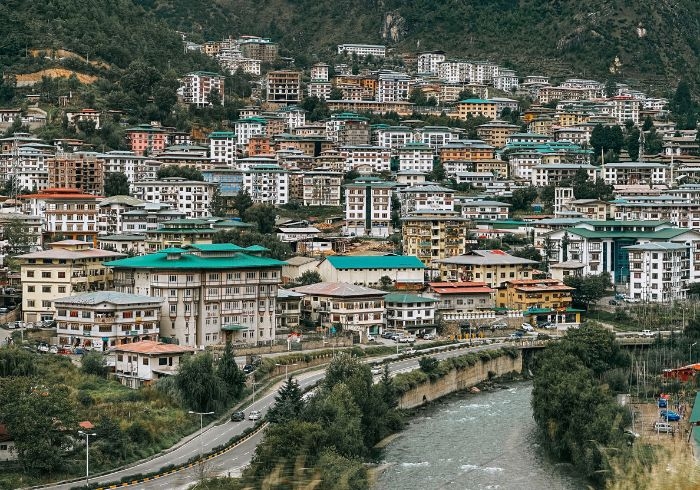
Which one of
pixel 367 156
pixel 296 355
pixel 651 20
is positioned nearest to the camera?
pixel 296 355

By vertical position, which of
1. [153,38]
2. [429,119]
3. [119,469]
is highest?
[153,38]

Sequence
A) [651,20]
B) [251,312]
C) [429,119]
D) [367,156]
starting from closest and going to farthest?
[251,312]
[367,156]
[429,119]
[651,20]

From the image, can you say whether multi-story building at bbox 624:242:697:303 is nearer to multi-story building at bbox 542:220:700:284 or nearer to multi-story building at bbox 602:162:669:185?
multi-story building at bbox 542:220:700:284

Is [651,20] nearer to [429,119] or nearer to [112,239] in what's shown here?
[429,119]

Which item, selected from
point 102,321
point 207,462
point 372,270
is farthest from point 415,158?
point 207,462

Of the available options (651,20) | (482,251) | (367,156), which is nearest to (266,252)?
(482,251)

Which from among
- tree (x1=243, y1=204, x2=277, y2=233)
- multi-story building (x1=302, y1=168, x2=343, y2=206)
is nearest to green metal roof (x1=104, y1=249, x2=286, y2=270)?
tree (x1=243, y1=204, x2=277, y2=233)
